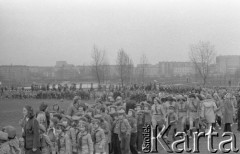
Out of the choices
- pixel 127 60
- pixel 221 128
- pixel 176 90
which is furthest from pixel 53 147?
pixel 127 60

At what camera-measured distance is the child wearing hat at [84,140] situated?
8.66 m

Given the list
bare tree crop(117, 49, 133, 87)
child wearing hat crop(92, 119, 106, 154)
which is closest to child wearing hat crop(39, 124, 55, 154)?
child wearing hat crop(92, 119, 106, 154)

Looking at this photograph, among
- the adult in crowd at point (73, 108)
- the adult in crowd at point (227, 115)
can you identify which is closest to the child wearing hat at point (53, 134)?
the adult in crowd at point (73, 108)

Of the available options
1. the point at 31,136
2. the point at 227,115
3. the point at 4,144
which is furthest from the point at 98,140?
the point at 227,115

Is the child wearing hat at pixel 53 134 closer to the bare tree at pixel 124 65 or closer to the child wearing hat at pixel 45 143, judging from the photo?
the child wearing hat at pixel 45 143

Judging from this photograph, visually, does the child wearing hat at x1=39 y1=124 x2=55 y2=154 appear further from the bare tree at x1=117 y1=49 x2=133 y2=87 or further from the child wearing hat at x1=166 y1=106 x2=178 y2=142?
the bare tree at x1=117 y1=49 x2=133 y2=87

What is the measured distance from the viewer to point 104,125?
9.96 meters

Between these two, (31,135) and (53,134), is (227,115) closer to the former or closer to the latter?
(53,134)

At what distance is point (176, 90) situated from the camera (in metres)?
39.1

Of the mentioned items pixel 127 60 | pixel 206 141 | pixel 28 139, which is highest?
pixel 127 60

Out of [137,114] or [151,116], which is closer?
[137,114]

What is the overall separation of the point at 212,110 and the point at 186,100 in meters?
0.93

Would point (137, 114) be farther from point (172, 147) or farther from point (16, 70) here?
point (16, 70)

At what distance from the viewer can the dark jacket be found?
8.31 meters
